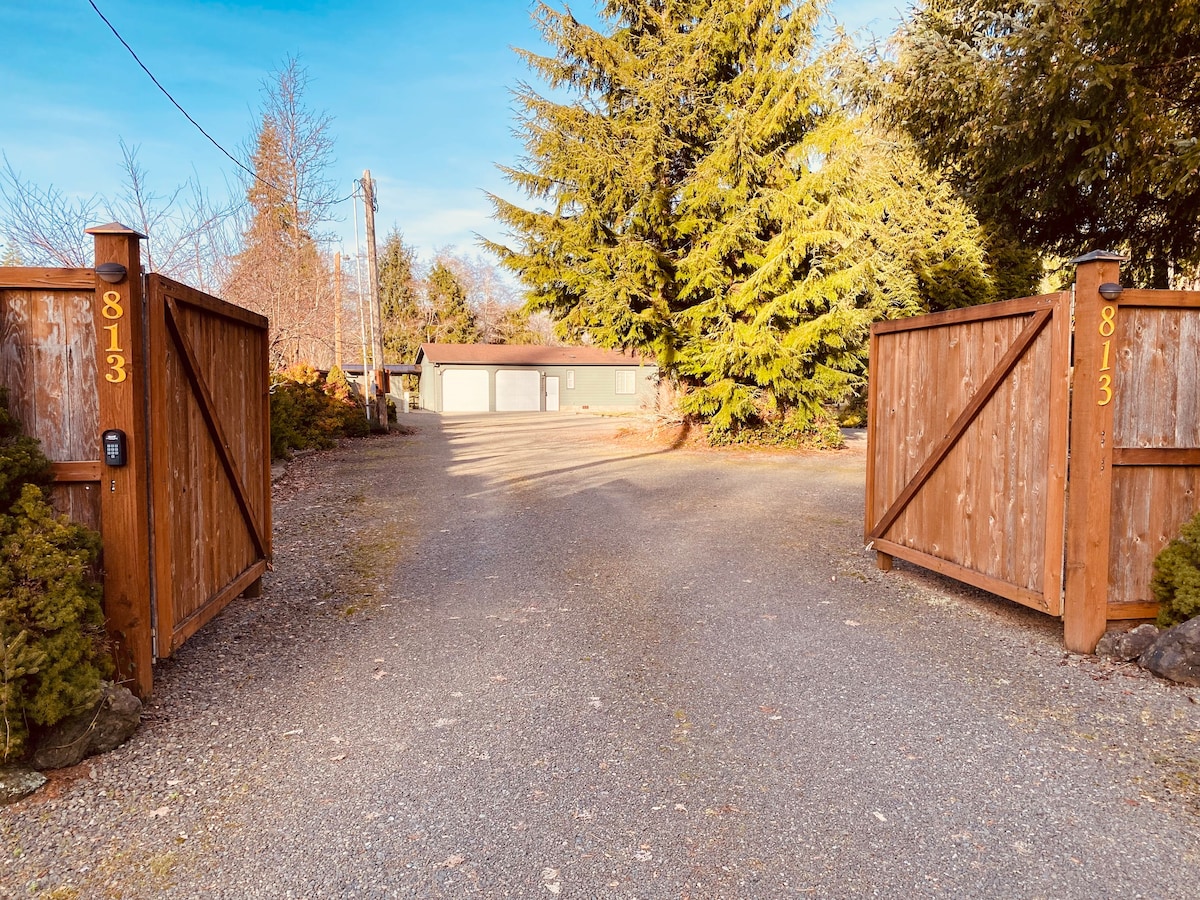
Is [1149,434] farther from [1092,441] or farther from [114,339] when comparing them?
[114,339]

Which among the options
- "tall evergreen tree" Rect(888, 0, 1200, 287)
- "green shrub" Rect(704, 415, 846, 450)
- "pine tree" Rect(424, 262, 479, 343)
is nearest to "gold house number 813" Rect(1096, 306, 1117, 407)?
"tall evergreen tree" Rect(888, 0, 1200, 287)

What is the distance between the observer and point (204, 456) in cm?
410

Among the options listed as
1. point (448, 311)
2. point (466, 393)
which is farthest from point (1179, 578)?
point (448, 311)

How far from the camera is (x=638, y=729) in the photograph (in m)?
3.20

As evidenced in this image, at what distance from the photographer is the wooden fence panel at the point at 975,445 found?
4086 millimetres

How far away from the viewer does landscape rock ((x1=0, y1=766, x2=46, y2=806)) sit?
2.59 meters

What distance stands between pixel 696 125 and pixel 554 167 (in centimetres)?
323

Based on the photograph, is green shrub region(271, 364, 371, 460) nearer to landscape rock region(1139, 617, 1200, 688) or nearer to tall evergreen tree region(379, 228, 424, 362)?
landscape rock region(1139, 617, 1200, 688)

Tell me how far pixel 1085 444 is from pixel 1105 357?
1.50 ft

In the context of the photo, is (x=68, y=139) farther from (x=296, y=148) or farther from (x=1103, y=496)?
(x=1103, y=496)

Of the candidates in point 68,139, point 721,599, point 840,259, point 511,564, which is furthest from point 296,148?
Result: point 721,599

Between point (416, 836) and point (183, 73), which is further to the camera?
point (183, 73)

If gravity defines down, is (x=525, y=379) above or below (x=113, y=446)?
above

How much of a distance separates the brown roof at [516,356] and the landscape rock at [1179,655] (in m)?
33.4
